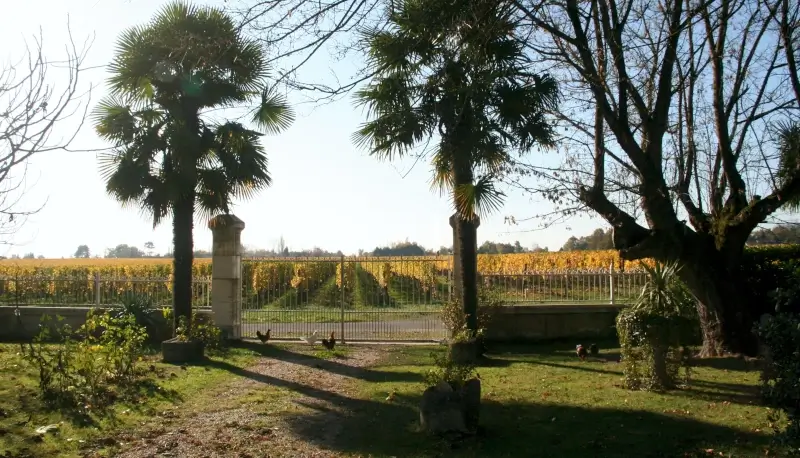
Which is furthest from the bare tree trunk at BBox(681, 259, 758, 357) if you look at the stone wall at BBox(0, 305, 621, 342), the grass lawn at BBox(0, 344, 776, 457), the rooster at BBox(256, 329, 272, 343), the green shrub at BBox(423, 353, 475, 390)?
the rooster at BBox(256, 329, 272, 343)

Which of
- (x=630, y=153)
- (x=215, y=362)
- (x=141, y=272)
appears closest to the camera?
(x=630, y=153)

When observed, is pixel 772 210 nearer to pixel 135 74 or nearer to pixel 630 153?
pixel 630 153

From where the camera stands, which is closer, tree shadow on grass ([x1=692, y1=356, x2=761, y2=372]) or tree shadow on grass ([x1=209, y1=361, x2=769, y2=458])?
tree shadow on grass ([x1=209, y1=361, x2=769, y2=458])

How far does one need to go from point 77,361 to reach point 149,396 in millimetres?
991

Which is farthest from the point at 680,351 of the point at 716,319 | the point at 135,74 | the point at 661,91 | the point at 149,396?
the point at 135,74

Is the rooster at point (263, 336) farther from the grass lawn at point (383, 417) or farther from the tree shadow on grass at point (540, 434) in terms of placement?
the tree shadow on grass at point (540, 434)

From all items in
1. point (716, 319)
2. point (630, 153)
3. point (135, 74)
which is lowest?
point (716, 319)

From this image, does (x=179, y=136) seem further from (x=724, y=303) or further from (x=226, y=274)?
(x=724, y=303)

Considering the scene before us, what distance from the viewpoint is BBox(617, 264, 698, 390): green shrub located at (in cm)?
902

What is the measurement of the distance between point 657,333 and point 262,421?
4.98 meters

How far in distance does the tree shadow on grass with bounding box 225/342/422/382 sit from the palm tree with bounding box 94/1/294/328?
1.70m

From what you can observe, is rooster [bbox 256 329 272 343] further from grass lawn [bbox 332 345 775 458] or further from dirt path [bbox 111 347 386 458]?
grass lawn [bbox 332 345 775 458]

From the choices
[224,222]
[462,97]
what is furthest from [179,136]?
[462,97]

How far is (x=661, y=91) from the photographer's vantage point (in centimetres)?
1021
